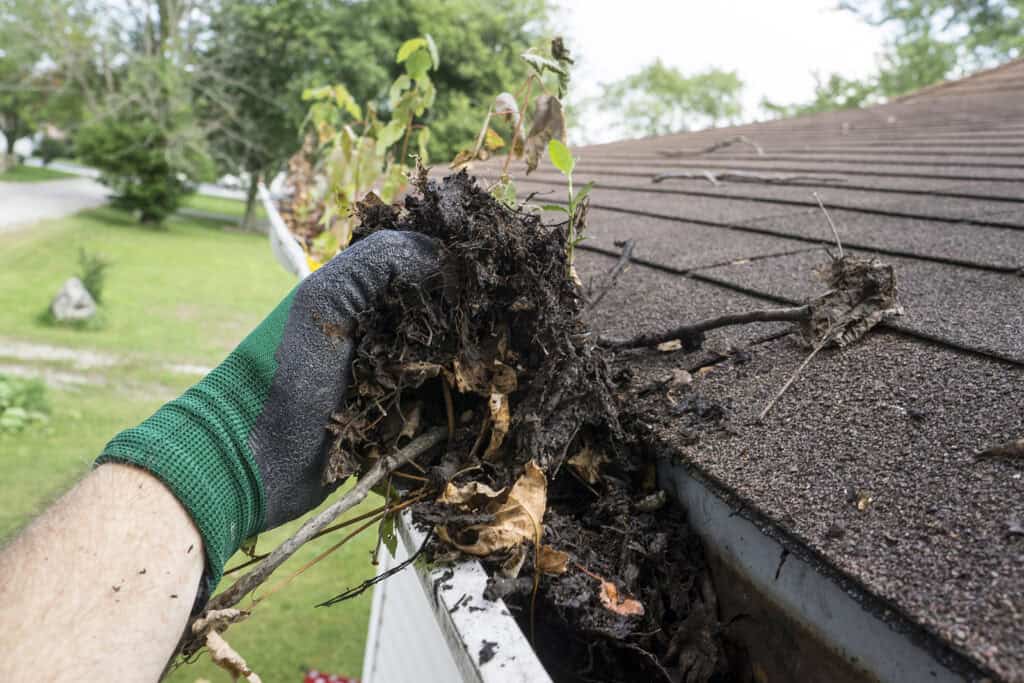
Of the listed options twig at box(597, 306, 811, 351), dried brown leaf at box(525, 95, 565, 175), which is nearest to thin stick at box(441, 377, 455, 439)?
twig at box(597, 306, 811, 351)

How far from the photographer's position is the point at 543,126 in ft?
4.93

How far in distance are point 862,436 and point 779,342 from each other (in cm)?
37

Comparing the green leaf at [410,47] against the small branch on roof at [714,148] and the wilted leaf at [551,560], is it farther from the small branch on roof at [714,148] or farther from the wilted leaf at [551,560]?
the small branch on roof at [714,148]

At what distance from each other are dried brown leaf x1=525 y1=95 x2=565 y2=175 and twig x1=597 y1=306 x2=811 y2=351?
44cm

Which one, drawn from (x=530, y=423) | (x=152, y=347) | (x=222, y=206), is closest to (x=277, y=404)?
(x=530, y=423)

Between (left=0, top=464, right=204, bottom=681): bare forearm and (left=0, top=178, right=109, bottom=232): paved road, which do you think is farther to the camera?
(left=0, top=178, right=109, bottom=232): paved road

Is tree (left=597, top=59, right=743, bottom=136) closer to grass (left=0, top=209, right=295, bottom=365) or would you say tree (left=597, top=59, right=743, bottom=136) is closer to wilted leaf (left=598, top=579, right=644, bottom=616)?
grass (left=0, top=209, right=295, bottom=365)

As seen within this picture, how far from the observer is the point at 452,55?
2088cm

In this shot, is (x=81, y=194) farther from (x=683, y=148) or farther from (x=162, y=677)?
(x=162, y=677)

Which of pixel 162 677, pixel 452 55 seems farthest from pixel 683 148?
pixel 452 55

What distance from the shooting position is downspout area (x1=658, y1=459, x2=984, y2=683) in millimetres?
631

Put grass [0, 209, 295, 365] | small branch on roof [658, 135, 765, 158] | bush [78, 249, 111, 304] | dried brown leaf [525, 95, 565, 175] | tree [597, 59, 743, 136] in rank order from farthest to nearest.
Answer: tree [597, 59, 743, 136] → bush [78, 249, 111, 304] → grass [0, 209, 295, 365] → small branch on roof [658, 135, 765, 158] → dried brown leaf [525, 95, 565, 175]

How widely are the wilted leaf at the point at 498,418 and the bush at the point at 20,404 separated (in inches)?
310

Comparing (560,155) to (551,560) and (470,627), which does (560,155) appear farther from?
(470,627)
